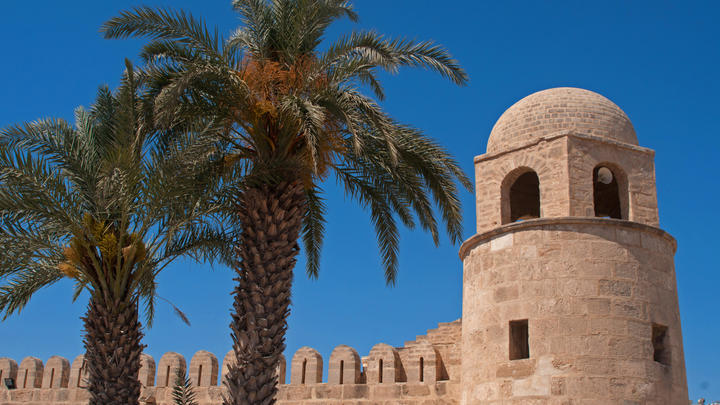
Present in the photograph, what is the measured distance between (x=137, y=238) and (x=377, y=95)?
429 centimetres

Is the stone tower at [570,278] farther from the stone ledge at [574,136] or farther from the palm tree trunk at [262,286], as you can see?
the palm tree trunk at [262,286]

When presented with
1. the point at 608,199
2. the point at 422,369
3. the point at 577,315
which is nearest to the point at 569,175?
the point at 577,315

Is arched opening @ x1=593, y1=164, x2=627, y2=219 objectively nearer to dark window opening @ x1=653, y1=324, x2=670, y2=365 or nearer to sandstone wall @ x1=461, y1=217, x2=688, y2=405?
sandstone wall @ x1=461, y1=217, x2=688, y2=405

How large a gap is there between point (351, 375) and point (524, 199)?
4.44m

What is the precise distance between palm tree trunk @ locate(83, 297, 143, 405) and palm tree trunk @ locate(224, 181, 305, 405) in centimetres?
148

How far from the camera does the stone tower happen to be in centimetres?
1084

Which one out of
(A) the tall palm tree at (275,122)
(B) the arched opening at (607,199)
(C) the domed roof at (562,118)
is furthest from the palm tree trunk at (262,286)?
(B) the arched opening at (607,199)

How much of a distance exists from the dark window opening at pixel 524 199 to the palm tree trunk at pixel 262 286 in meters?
5.14

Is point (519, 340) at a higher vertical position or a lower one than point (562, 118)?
lower

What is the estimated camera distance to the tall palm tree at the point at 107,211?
10414mm

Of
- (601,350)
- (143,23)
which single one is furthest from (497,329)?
(143,23)

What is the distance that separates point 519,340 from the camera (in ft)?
37.8

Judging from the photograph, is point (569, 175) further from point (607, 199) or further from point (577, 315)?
point (607, 199)

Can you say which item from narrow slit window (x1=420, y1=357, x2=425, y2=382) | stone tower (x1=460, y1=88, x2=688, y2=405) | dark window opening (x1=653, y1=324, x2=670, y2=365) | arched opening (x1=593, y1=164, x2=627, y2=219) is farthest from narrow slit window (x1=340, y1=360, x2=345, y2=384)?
arched opening (x1=593, y1=164, x2=627, y2=219)
